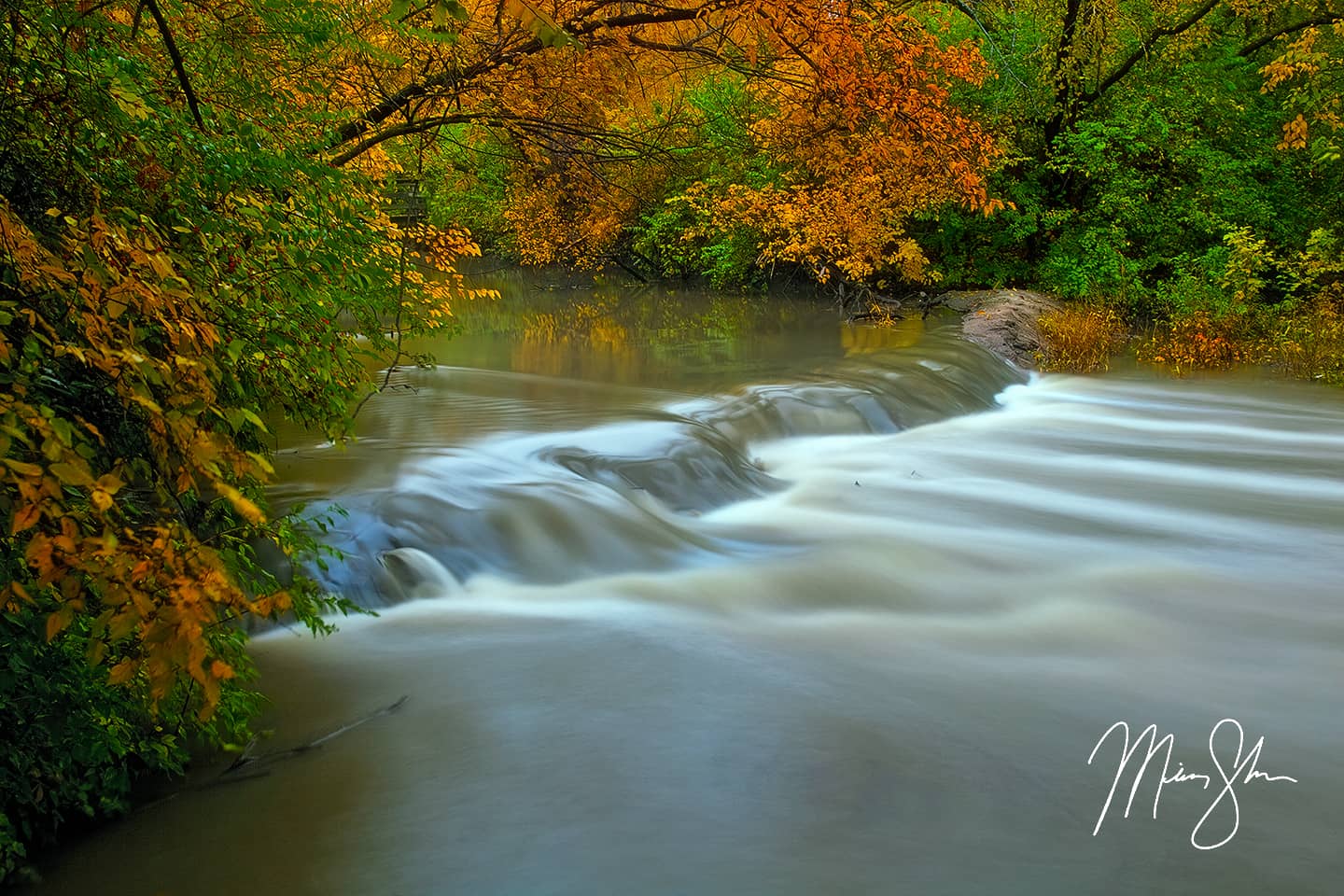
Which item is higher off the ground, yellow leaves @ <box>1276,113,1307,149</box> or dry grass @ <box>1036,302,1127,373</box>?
yellow leaves @ <box>1276,113,1307,149</box>

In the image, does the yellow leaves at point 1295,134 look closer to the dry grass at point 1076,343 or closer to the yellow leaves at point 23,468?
the dry grass at point 1076,343

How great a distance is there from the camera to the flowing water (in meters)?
3.44

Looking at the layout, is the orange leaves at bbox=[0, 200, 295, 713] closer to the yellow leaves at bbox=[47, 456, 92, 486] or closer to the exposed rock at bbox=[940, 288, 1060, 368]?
the yellow leaves at bbox=[47, 456, 92, 486]

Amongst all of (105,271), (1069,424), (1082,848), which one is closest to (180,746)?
Answer: (105,271)

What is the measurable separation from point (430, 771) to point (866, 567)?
3354 millimetres

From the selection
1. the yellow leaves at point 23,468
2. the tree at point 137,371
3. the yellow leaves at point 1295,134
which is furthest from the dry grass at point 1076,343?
the yellow leaves at point 23,468

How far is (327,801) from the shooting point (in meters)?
3.69

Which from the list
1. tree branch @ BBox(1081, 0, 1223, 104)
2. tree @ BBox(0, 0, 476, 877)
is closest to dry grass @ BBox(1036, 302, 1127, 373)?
tree branch @ BBox(1081, 0, 1223, 104)

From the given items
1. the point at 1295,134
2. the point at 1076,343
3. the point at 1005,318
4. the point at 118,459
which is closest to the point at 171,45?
the point at 118,459
